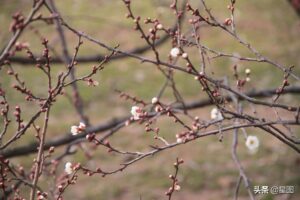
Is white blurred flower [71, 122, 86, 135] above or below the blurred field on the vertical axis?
below

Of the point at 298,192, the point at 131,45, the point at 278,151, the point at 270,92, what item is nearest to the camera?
the point at 270,92

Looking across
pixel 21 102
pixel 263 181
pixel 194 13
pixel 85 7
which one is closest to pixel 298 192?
pixel 263 181

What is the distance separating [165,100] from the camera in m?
7.90

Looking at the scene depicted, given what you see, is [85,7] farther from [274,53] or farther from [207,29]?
[274,53]

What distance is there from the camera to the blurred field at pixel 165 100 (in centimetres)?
583

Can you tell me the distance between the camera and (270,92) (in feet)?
10.9

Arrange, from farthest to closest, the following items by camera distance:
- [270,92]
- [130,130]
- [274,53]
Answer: [274,53], [130,130], [270,92]

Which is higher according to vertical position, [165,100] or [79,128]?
[165,100]

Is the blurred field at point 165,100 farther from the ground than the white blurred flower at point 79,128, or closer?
farther from the ground

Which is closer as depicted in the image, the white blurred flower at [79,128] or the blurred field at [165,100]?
the white blurred flower at [79,128]

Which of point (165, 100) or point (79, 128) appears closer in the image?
point (79, 128)

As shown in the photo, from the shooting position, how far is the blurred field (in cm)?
583

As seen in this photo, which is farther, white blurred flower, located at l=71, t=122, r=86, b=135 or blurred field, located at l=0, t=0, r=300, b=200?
blurred field, located at l=0, t=0, r=300, b=200

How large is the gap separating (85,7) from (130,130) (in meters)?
5.20
